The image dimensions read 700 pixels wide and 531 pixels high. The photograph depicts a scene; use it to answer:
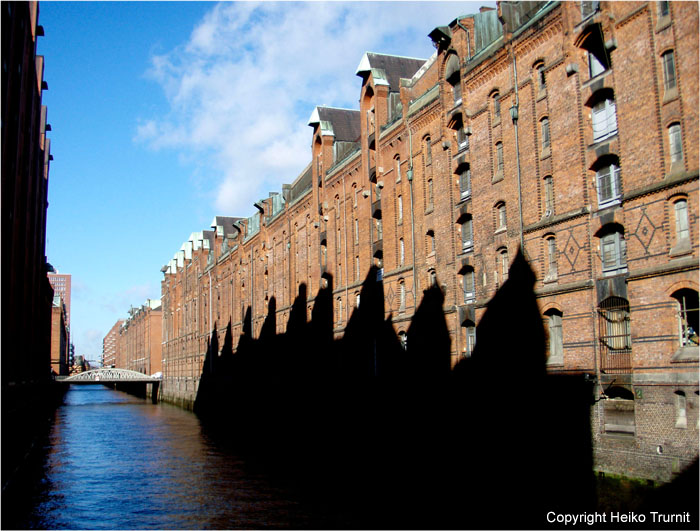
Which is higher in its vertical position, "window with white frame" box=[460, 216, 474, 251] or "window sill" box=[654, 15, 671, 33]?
"window sill" box=[654, 15, 671, 33]

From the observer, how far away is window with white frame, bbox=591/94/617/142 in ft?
67.3

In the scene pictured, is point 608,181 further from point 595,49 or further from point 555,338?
point 555,338

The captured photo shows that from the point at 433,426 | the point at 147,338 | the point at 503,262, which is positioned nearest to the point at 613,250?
the point at 503,262

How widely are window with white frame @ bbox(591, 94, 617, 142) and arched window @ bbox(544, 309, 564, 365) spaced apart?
5602 millimetres

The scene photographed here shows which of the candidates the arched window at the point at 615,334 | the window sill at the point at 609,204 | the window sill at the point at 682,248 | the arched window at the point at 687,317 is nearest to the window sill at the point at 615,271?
the arched window at the point at 615,334

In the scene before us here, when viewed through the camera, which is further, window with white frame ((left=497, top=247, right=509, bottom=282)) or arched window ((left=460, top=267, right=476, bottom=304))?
arched window ((left=460, top=267, right=476, bottom=304))

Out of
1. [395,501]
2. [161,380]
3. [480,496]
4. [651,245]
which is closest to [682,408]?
[651,245]

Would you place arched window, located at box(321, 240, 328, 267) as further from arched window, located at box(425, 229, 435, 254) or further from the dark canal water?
arched window, located at box(425, 229, 435, 254)

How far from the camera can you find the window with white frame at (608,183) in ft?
66.6

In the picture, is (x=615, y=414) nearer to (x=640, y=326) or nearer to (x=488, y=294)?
(x=640, y=326)

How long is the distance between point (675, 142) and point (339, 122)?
28.7 meters

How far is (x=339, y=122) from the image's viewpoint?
147 feet

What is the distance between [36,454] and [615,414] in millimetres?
28388

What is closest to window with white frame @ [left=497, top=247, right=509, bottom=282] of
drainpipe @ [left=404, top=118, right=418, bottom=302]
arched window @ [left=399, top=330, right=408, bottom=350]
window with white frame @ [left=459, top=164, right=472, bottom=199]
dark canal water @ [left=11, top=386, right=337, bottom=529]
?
window with white frame @ [left=459, top=164, right=472, bottom=199]
